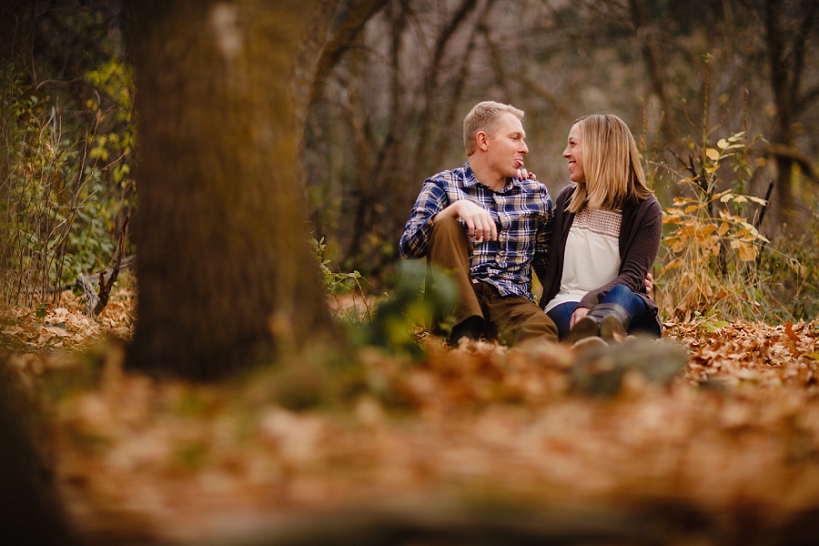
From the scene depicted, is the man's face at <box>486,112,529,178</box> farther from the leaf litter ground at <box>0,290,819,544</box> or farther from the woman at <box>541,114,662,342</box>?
the leaf litter ground at <box>0,290,819,544</box>

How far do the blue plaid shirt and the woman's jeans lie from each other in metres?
0.27

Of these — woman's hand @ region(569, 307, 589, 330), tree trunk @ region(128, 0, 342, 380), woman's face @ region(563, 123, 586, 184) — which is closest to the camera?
tree trunk @ region(128, 0, 342, 380)

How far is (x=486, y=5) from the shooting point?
28.7 feet

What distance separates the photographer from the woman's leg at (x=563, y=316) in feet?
12.3

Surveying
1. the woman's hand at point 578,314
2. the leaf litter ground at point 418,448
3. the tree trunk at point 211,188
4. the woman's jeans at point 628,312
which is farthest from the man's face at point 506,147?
the tree trunk at point 211,188

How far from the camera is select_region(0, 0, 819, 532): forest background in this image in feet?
7.23

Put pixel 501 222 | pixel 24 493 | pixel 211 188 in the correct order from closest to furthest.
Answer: pixel 24 493 → pixel 211 188 → pixel 501 222

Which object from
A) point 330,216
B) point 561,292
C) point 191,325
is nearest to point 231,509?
point 191,325

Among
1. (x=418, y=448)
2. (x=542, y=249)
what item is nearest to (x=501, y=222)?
(x=542, y=249)

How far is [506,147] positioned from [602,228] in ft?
2.24

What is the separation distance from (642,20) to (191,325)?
23.6 ft

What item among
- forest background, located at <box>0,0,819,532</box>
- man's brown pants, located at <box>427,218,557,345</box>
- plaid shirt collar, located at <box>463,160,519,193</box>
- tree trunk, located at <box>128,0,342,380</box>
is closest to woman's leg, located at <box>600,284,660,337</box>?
man's brown pants, located at <box>427,218,557,345</box>

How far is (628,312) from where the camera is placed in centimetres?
354

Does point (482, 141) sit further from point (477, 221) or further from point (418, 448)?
point (418, 448)
